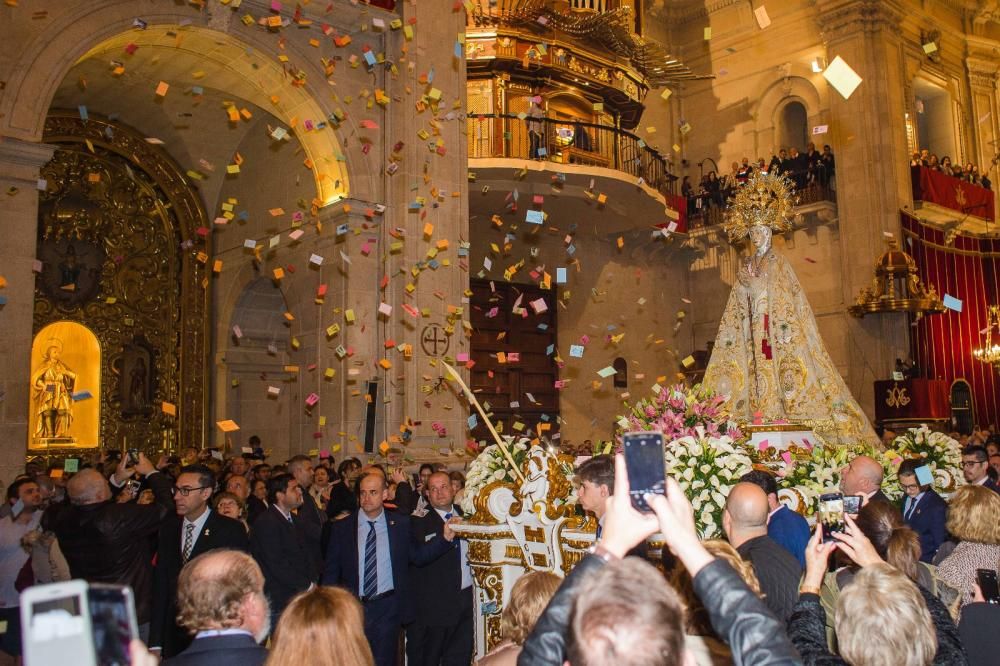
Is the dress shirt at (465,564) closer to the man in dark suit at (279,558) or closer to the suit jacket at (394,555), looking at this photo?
the suit jacket at (394,555)

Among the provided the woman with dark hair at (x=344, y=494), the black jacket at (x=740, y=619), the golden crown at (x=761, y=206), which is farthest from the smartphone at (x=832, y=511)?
the golden crown at (x=761, y=206)

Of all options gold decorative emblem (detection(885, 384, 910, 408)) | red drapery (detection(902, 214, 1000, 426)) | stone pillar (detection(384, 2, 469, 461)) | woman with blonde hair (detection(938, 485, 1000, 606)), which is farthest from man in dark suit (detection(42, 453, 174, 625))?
red drapery (detection(902, 214, 1000, 426))

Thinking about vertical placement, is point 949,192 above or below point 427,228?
above

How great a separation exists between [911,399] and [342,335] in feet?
37.9

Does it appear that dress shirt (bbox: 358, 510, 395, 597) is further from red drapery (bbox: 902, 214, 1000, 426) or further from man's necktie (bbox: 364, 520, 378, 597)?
red drapery (bbox: 902, 214, 1000, 426)

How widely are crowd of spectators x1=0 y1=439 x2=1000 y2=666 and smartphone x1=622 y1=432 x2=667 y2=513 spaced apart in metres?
0.04

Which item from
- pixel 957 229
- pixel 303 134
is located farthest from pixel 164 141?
pixel 957 229

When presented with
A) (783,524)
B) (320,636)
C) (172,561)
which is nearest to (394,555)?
(172,561)

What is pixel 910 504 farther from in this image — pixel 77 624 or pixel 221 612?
pixel 77 624

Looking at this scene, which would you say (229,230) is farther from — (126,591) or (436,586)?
(126,591)

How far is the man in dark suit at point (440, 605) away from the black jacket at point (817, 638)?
12.2 ft

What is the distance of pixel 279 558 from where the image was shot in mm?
6242

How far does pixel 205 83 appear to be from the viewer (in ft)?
42.2

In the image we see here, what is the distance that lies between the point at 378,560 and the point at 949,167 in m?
19.9
